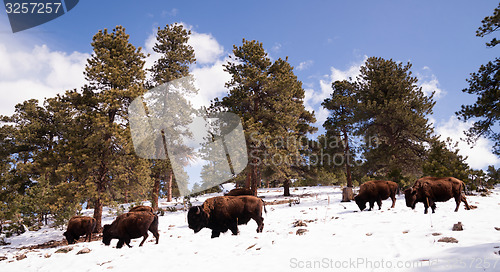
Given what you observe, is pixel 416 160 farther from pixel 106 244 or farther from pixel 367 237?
pixel 106 244

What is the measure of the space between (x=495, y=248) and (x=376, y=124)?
69.8 ft

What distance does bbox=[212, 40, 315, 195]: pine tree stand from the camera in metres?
22.0

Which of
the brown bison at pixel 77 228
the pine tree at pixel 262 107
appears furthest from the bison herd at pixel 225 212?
the pine tree at pixel 262 107

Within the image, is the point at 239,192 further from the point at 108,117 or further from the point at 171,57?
the point at 171,57

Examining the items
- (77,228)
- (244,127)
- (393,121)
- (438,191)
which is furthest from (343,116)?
(77,228)

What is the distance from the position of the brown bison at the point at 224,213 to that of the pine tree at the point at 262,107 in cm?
1242

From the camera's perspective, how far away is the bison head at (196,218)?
791cm

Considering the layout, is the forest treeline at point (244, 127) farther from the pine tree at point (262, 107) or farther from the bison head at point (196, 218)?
the bison head at point (196, 218)

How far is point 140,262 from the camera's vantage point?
22.6ft

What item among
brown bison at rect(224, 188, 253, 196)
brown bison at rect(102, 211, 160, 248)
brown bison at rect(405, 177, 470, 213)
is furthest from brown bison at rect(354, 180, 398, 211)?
brown bison at rect(102, 211, 160, 248)

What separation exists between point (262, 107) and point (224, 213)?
1620 cm

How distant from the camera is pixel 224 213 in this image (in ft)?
26.9

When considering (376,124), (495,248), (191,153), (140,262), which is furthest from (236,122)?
(495,248)

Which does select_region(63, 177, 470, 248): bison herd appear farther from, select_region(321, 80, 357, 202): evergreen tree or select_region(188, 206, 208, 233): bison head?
select_region(321, 80, 357, 202): evergreen tree
